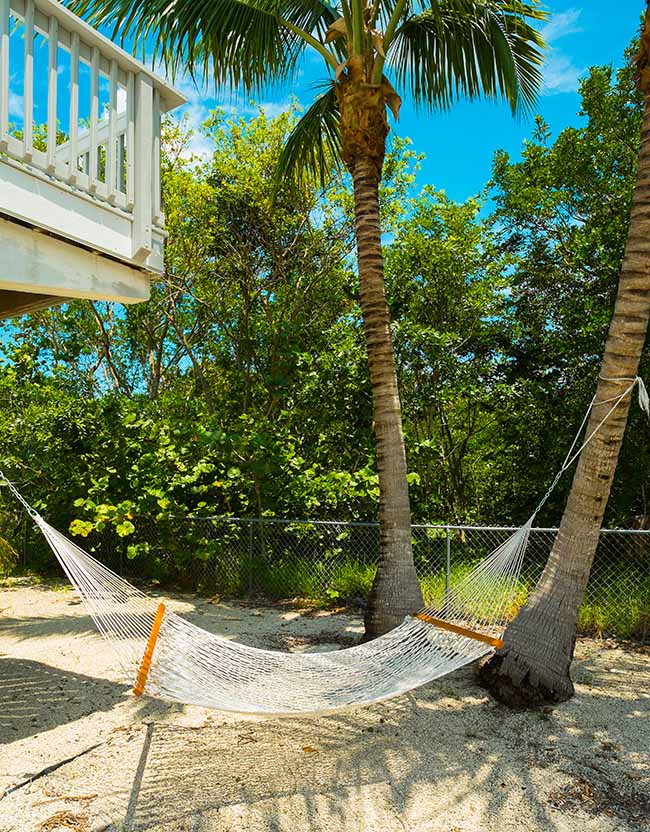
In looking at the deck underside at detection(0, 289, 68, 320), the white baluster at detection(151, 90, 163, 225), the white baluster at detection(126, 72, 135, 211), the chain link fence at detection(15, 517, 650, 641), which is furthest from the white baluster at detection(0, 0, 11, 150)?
the chain link fence at detection(15, 517, 650, 641)

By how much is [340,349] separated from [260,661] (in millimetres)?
4600

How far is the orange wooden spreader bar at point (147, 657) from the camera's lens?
9.64 ft

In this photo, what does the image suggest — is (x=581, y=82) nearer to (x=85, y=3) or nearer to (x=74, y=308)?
(x=85, y=3)

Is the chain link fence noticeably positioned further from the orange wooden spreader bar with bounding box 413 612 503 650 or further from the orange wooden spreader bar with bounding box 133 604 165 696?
the orange wooden spreader bar with bounding box 133 604 165 696

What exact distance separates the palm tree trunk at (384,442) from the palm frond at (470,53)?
1425mm

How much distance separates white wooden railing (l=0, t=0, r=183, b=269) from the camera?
3.01 metres

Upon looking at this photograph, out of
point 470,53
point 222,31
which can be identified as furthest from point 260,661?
point 470,53

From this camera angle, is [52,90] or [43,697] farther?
[43,697]

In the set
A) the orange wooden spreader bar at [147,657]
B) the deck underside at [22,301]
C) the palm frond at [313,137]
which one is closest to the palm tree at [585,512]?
the orange wooden spreader bar at [147,657]

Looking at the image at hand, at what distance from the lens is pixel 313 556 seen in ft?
23.4

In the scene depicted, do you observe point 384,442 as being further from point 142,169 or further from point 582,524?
point 142,169

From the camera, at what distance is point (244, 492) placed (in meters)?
7.71

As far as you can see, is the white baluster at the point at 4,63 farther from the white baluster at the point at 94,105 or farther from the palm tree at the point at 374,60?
the palm tree at the point at 374,60

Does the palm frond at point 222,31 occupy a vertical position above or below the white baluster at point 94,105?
above
